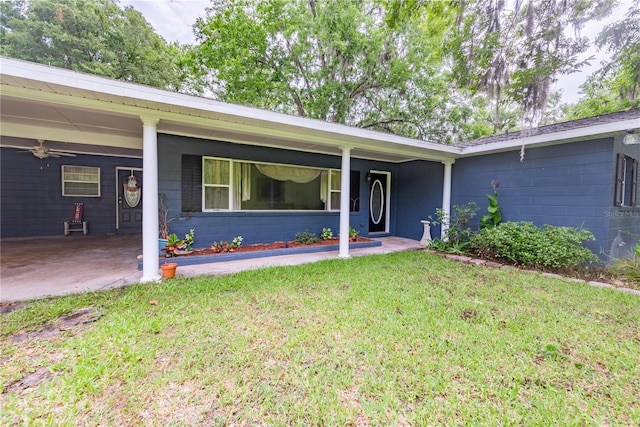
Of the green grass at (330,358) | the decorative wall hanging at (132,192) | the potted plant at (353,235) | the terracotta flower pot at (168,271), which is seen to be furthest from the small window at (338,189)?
the decorative wall hanging at (132,192)

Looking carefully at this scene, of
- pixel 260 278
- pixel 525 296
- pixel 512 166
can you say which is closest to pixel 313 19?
pixel 512 166

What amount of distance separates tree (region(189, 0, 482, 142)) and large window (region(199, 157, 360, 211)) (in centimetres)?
669

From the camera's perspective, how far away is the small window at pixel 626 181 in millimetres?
4785

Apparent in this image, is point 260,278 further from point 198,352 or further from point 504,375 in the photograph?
point 504,375

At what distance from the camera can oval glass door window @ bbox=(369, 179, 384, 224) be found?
27.1 feet

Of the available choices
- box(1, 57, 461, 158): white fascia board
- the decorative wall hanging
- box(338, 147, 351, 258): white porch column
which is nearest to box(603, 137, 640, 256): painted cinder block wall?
box(1, 57, 461, 158): white fascia board

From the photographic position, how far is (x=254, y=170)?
6.25 metres

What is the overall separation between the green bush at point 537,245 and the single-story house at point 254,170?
15.9 inches

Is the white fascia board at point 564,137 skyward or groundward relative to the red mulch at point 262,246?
skyward

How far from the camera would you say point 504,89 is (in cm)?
541

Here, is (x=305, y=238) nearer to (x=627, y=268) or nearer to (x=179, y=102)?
(x=179, y=102)

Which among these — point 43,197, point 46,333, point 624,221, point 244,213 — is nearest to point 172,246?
point 244,213

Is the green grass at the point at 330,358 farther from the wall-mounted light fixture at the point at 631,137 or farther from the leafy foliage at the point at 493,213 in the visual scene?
the wall-mounted light fixture at the point at 631,137

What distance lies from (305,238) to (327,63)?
970cm
